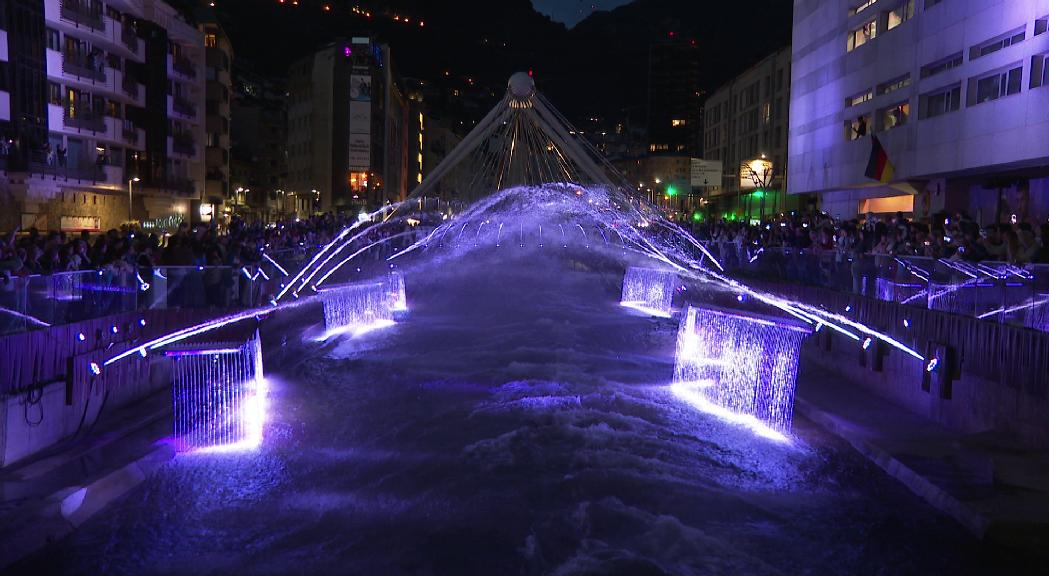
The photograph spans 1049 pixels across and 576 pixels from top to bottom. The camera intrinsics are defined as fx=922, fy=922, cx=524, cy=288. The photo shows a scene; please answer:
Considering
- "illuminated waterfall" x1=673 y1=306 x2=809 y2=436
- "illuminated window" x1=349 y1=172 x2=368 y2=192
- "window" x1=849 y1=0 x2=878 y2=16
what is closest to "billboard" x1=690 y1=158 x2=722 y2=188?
"window" x1=849 y1=0 x2=878 y2=16

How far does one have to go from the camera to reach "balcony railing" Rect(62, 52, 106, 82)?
4565cm

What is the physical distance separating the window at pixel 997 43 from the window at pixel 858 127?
10589 millimetres

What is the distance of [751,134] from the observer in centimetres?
7562

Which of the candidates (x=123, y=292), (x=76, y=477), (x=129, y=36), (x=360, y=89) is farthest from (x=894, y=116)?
(x=129, y=36)

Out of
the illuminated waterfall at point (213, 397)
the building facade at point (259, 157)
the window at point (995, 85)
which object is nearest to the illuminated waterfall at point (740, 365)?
the illuminated waterfall at point (213, 397)

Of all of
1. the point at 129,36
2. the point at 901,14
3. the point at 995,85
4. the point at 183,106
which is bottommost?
the point at 995,85

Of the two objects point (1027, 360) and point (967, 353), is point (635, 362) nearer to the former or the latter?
point (967, 353)

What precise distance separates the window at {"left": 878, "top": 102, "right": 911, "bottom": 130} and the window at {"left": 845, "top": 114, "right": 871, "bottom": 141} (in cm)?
138

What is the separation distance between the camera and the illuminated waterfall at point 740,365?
541 inches

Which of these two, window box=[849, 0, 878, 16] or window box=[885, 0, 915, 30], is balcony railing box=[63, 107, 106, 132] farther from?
window box=[885, 0, 915, 30]

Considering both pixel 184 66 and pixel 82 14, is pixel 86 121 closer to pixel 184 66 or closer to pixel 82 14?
pixel 82 14

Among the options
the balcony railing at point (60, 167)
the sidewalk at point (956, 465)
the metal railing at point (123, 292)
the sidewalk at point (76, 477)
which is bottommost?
the sidewalk at point (76, 477)

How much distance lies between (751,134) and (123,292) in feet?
224

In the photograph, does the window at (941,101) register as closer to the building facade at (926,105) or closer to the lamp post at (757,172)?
the building facade at (926,105)
